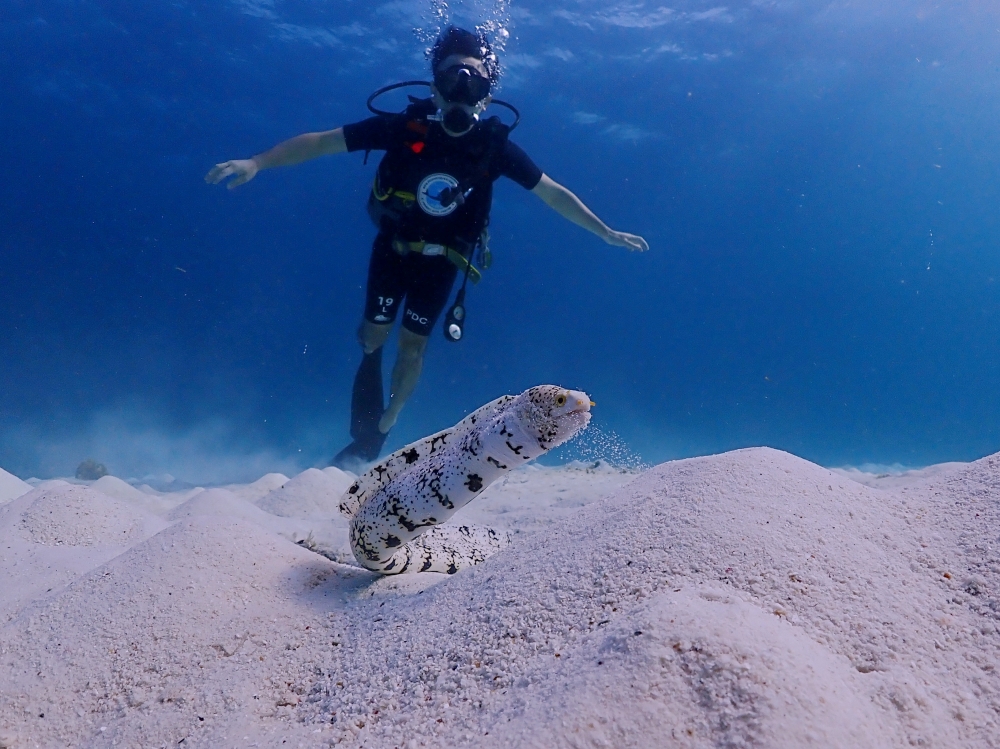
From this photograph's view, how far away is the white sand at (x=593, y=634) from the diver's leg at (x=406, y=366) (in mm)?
5189

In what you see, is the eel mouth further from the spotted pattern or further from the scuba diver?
the scuba diver

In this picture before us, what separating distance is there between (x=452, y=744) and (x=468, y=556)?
203cm

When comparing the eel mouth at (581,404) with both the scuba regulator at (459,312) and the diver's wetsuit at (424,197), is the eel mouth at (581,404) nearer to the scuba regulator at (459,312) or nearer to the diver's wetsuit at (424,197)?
the scuba regulator at (459,312)

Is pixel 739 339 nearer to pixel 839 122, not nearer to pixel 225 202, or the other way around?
pixel 839 122

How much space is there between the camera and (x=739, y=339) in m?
88.1

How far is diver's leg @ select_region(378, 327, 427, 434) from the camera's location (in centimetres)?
776

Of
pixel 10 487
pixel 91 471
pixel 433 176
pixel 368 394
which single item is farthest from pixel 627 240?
pixel 91 471

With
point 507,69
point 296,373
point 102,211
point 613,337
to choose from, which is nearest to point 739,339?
point 613,337

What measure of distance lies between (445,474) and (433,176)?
553 cm

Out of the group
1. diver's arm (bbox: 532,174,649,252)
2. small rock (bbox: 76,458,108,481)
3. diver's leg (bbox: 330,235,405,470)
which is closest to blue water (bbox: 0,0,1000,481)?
small rock (bbox: 76,458,108,481)

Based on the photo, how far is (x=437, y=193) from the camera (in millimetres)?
7023

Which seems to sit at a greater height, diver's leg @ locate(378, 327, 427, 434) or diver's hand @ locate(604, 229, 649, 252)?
diver's hand @ locate(604, 229, 649, 252)

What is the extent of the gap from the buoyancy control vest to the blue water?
32.6 ft

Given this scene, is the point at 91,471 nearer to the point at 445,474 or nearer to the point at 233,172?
the point at 233,172
